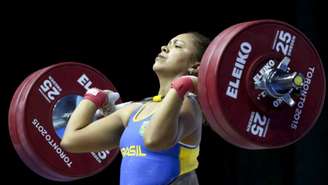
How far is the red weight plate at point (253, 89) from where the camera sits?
177 cm

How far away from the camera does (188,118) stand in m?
1.92

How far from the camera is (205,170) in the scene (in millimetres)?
3871

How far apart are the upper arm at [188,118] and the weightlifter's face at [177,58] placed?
0.16 m

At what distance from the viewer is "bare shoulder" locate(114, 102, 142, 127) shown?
216 cm

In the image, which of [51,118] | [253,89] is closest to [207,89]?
[253,89]

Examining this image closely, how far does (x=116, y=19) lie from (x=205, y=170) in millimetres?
1091

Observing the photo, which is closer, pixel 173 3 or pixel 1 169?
pixel 1 169

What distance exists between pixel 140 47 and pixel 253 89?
205 centimetres

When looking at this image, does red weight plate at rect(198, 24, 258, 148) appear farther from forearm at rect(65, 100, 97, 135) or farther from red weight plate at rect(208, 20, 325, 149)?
forearm at rect(65, 100, 97, 135)

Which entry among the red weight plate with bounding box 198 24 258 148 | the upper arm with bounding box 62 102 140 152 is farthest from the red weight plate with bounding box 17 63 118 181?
the red weight plate with bounding box 198 24 258 148

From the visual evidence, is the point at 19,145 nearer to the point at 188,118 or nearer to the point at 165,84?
the point at 165,84

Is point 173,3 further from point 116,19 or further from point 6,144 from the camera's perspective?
point 6,144

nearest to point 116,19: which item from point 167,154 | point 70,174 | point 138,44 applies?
point 138,44

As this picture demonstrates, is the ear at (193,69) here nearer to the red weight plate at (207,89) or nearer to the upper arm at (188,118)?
the upper arm at (188,118)
